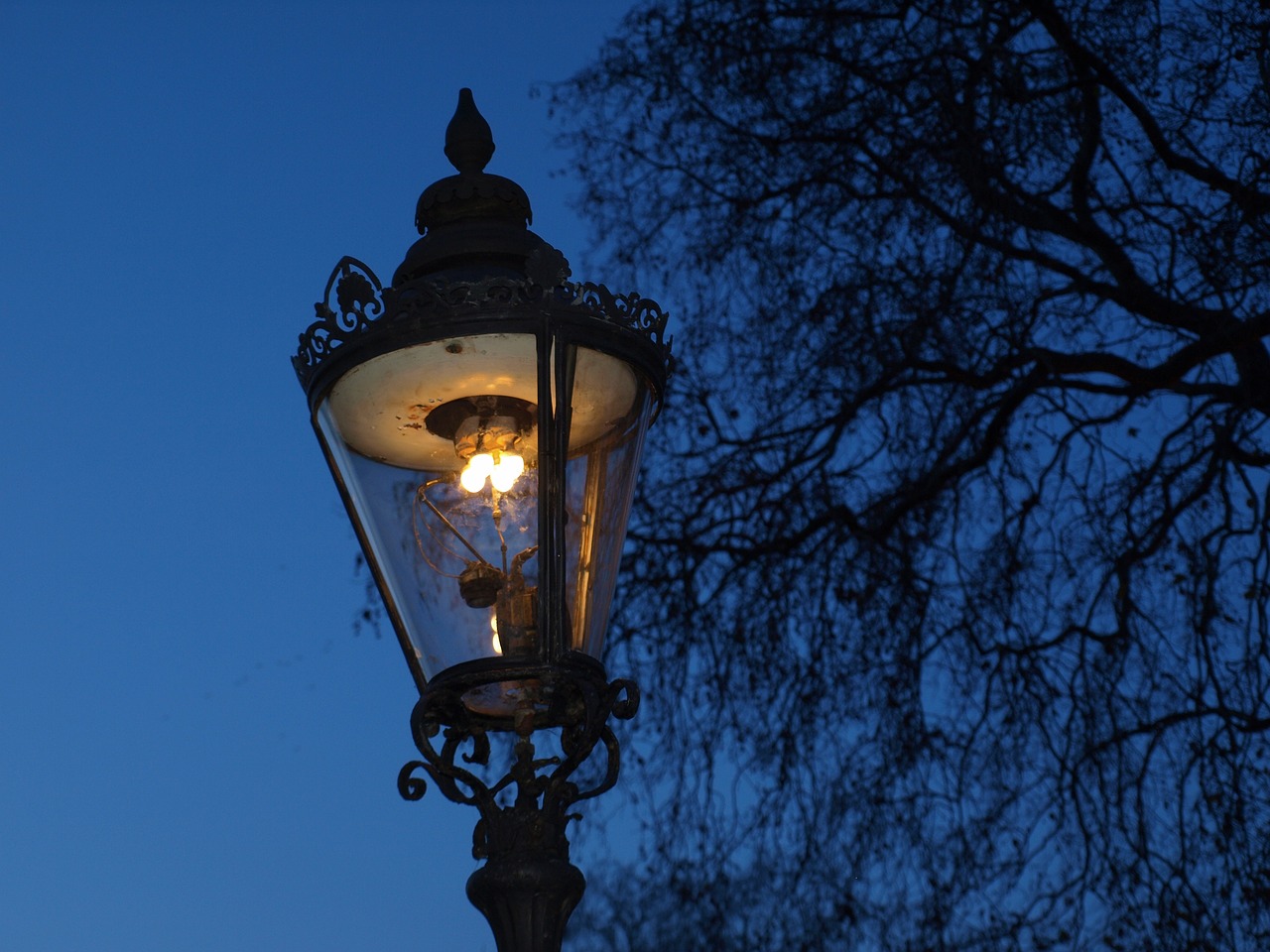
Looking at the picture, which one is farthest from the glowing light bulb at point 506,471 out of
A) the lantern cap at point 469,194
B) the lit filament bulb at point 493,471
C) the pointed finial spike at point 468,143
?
the pointed finial spike at point 468,143

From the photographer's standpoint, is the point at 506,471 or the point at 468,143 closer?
the point at 506,471

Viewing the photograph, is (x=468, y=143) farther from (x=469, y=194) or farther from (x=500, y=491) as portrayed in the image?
(x=500, y=491)

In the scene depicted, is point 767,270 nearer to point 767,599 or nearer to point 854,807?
point 767,599

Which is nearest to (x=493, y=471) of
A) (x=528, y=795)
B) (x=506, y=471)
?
(x=506, y=471)

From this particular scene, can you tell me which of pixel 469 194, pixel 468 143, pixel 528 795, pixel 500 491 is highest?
pixel 468 143

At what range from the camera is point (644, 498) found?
7.08 m

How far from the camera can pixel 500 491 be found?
3143mm

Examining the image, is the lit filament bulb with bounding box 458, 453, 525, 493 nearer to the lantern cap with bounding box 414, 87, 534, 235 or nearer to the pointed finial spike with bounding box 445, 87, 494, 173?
the lantern cap with bounding box 414, 87, 534, 235

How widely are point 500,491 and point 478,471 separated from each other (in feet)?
0.20

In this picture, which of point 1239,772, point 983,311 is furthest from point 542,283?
point 983,311

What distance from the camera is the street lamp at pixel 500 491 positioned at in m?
2.98

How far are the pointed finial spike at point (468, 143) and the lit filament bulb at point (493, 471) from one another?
0.81m

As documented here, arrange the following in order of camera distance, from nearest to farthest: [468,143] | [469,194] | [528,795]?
[528,795]
[469,194]
[468,143]

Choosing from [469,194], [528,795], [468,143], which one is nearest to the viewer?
[528,795]
